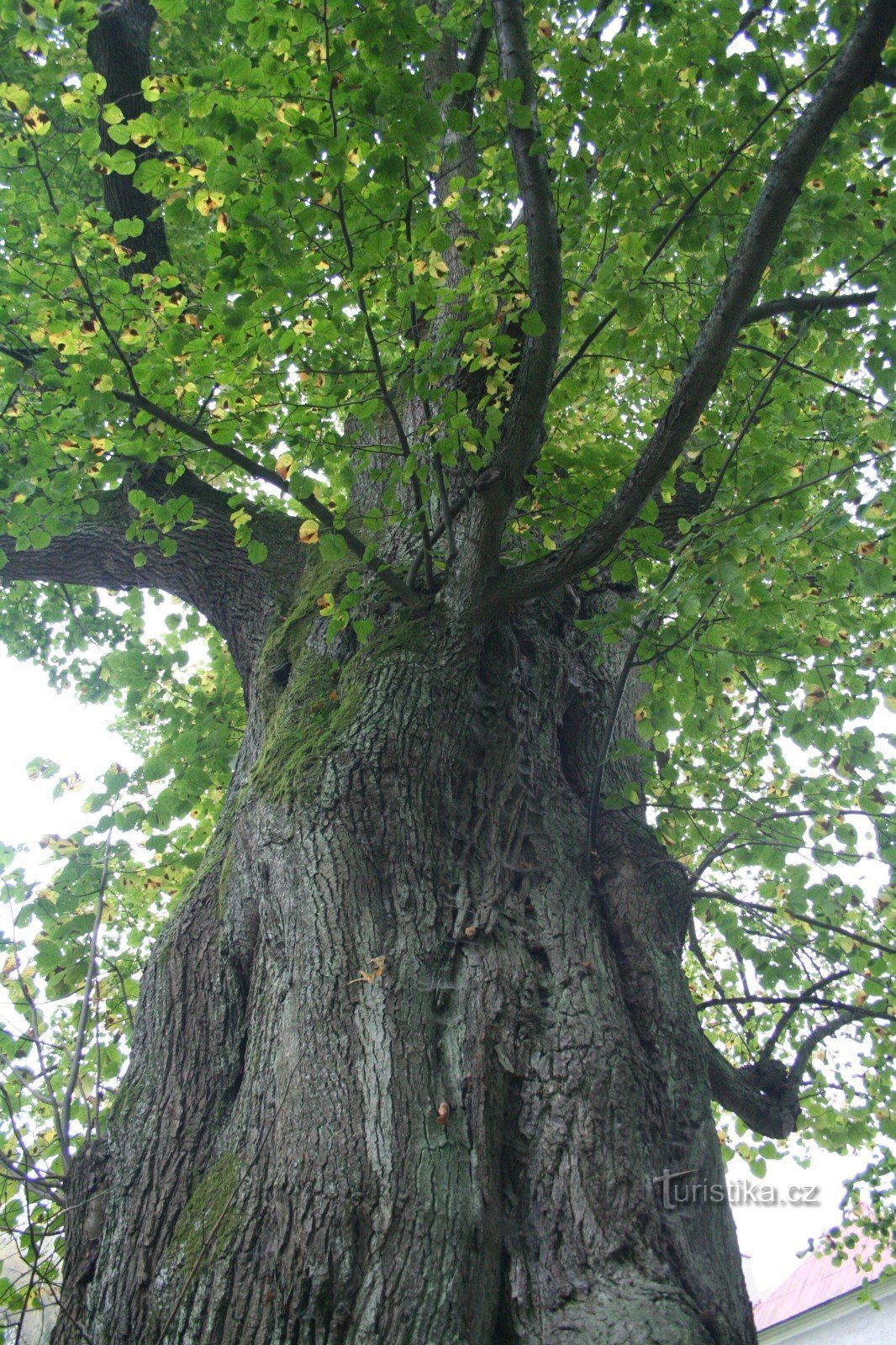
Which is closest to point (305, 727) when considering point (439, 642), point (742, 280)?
point (439, 642)

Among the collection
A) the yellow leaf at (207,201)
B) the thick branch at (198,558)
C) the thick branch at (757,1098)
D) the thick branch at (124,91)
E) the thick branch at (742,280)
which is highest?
the thick branch at (124,91)

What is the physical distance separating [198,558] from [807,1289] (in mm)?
17717

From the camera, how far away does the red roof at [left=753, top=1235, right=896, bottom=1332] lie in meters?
13.7

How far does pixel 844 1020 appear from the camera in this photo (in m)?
3.40

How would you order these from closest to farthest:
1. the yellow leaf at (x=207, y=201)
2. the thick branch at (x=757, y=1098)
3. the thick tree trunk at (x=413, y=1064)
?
1. the thick tree trunk at (x=413, y=1064)
2. the yellow leaf at (x=207, y=201)
3. the thick branch at (x=757, y=1098)

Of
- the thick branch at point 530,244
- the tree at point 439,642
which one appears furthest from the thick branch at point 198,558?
the thick branch at point 530,244

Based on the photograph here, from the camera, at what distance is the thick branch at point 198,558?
4309mm

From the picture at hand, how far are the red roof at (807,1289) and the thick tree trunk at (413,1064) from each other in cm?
1322

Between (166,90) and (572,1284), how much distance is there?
4.01m

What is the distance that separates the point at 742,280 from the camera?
2434 mm

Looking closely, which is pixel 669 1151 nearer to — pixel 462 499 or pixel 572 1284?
pixel 572 1284

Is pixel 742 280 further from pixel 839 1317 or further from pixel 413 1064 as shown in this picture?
pixel 839 1317

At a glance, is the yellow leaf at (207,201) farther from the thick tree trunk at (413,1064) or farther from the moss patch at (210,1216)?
the moss patch at (210,1216)

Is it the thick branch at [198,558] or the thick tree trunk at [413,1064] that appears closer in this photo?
the thick tree trunk at [413,1064]
